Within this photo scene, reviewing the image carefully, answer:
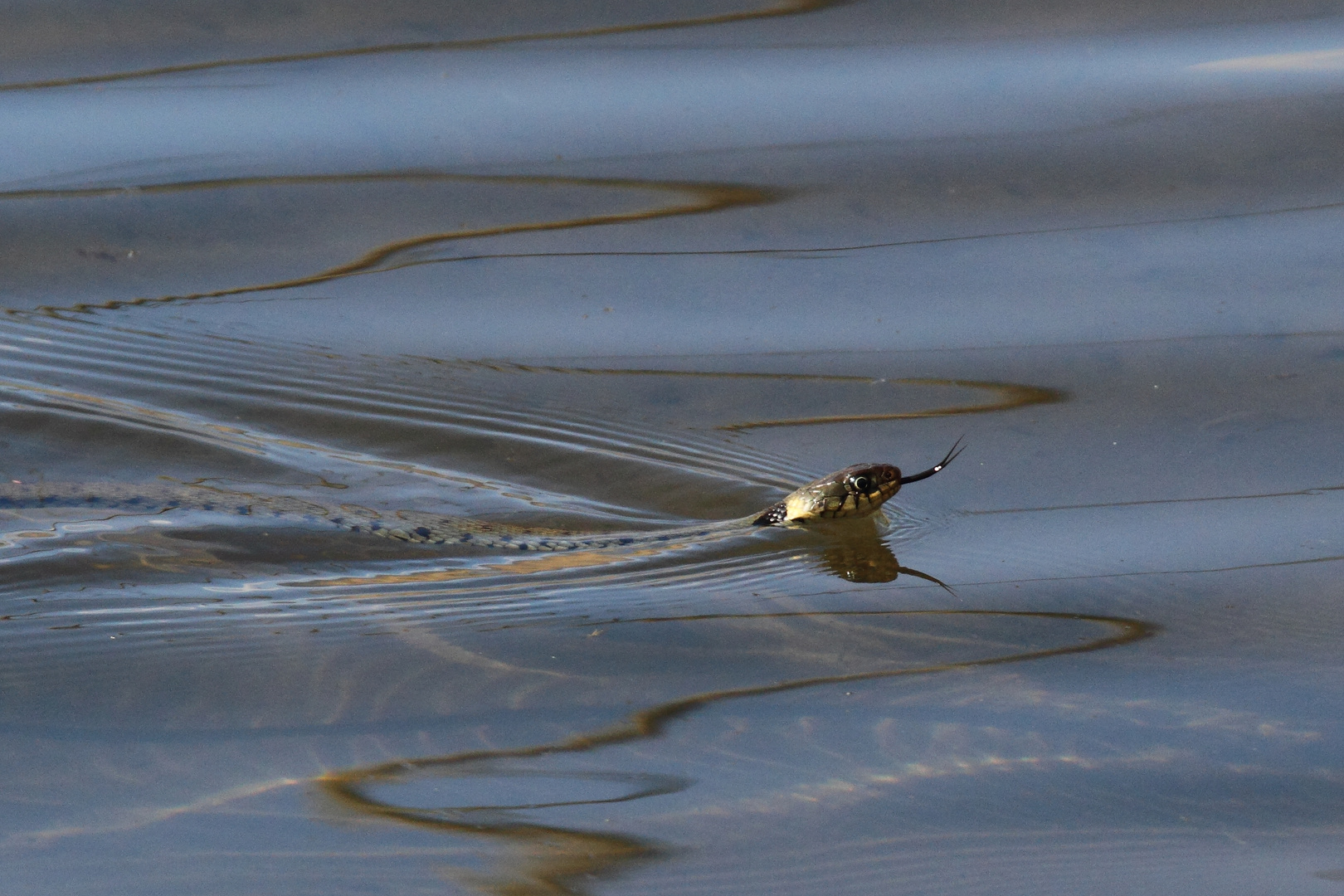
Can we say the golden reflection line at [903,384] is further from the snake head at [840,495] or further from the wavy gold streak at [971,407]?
the snake head at [840,495]

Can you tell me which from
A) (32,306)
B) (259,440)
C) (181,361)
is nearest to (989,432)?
(259,440)

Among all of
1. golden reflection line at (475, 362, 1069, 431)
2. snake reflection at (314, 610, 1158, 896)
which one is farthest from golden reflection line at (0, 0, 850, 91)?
snake reflection at (314, 610, 1158, 896)

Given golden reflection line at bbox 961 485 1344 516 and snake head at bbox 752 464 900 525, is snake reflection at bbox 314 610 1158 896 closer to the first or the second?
golden reflection line at bbox 961 485 1344 516

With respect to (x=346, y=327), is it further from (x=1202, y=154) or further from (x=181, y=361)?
(x=1202, y=154)

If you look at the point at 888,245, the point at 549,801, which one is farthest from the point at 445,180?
the point at 549,801

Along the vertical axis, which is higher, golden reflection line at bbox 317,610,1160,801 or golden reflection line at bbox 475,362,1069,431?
golden reflection line at bbox 475,362,1069,431

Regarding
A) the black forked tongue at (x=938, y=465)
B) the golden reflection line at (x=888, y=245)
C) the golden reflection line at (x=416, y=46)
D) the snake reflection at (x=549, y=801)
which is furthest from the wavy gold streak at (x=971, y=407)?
the golden reflection line at (x=416, y=46)
